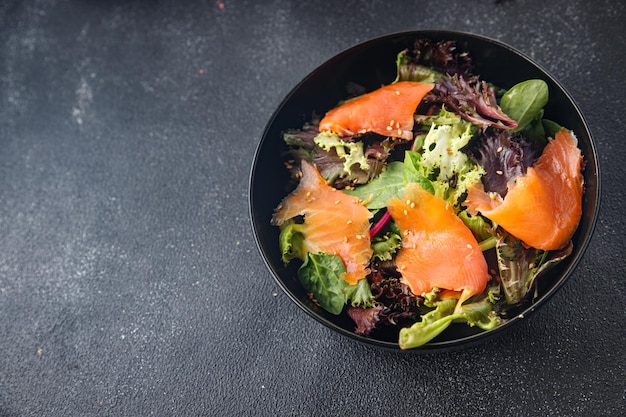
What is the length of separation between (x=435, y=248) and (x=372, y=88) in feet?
1.68

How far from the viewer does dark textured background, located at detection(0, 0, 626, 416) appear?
154cm

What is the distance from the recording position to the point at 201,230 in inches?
68.7

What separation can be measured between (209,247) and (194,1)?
828mm

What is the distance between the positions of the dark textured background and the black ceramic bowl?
8.7 inches

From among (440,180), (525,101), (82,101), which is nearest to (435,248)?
(440,180)

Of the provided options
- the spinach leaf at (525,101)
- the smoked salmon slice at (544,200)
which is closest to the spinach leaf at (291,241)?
the smoked salmon slice at (544,200)

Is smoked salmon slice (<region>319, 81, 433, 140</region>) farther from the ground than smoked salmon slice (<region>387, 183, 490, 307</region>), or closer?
farther from the ground

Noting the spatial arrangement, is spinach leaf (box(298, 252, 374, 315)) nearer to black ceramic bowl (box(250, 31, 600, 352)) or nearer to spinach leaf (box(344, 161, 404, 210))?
black ceramic bowl (box(250, 31, 600, 352))

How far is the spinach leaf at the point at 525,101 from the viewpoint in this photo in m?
1.40

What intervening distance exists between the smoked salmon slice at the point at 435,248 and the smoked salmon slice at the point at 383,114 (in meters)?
0.17

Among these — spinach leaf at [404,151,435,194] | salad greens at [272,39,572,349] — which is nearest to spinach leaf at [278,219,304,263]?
salad greens at [272,39,572,349]

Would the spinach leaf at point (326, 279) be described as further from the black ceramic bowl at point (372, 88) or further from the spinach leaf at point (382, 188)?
the spinach leaf at point (382, 188)

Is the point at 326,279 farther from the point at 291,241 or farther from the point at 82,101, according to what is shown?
the point at 82,101

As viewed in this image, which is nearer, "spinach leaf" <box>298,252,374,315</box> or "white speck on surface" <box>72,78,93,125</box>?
"spinach leaf" <box>298,252,374,315</box>
